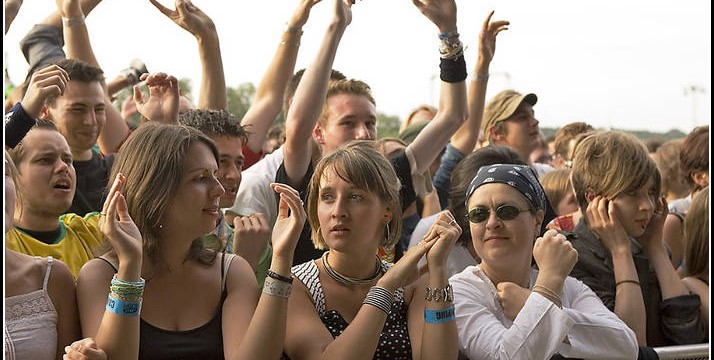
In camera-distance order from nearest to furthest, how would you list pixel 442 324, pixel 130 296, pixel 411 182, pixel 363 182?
pixel 130 296, pixel 442 324, pixel 363 182, pixel 411 182

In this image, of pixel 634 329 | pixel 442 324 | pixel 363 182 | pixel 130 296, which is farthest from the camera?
pixel 634 329

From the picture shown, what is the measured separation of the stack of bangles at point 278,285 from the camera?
305 cm

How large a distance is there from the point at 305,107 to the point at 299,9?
2.94 ft

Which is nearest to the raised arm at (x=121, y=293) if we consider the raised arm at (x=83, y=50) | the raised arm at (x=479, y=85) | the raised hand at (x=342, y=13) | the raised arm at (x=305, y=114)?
the raised arm at (x=305, y=114)

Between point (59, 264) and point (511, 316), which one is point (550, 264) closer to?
point (511, 316)

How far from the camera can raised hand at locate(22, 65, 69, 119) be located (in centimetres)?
338

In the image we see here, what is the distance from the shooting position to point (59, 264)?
3070mm

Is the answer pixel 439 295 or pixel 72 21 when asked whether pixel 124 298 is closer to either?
pixel 439 295

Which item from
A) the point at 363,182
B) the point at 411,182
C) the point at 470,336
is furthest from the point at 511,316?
the point at 411,182

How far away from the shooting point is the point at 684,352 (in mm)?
3848

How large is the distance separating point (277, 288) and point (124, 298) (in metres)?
0.48

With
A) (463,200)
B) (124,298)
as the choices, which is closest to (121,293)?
(124,298)

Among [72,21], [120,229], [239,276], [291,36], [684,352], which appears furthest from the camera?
[291,36]

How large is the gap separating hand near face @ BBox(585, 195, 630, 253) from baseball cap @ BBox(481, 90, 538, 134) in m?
1.98
